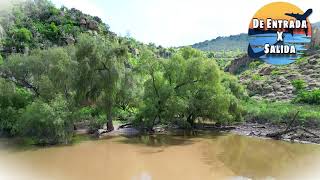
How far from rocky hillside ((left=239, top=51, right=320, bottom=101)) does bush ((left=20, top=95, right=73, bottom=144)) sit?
77.7 feet

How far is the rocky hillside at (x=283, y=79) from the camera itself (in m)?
40.1

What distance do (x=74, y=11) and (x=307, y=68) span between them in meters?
33.9

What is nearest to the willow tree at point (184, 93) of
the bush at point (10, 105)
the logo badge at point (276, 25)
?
the bush at point (10, 105)

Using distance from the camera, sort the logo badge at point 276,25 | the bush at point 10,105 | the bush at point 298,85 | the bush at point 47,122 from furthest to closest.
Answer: the bush at point 298,85 < the logo badge at point 276,25 < the bush at point 10,105 < the bush at point 47,122

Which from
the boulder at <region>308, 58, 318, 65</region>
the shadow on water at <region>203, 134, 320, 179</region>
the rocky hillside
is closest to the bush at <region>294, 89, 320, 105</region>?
the rocky hillside

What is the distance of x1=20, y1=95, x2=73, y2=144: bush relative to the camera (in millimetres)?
21453

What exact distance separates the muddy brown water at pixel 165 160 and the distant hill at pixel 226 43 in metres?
A: 96.0

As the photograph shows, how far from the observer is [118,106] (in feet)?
96.6

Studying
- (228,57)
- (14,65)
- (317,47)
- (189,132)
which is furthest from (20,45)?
(228,57)

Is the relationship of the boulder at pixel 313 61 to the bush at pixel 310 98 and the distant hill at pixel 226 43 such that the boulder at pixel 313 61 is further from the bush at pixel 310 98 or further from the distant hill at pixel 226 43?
the distant hill at pixel 226 43

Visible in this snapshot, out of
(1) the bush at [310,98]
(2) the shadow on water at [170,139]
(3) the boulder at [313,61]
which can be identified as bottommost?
(2) the shadow on water at [170,139]

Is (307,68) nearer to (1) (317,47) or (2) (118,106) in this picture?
(1) (317,47)

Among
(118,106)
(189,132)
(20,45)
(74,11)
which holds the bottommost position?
(189,132)

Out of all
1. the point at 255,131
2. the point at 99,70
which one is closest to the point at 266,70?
the point at 255,131
